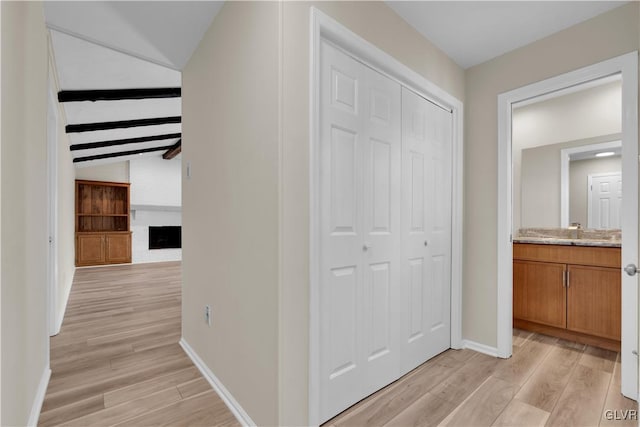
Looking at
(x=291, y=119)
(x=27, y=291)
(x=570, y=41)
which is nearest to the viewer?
(x=291, y=119)

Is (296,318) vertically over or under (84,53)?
under

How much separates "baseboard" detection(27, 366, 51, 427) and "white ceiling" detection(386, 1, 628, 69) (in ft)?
10.1

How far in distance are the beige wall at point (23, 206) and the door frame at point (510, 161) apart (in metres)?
2.95

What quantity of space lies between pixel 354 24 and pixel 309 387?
1.96m

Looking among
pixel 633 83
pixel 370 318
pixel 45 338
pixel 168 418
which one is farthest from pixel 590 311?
pixel 45 338

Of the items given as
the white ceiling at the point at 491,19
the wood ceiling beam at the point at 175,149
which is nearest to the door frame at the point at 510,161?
the white ceiling at the point at 491,19

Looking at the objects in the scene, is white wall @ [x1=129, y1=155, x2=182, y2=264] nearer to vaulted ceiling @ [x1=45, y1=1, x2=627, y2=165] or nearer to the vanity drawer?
vaulted ceiling @ [x1=45, y1=1, x2=627, y2=165]

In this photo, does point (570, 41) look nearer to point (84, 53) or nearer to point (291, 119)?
point (291, 119)

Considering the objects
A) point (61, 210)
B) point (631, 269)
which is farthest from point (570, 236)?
point (61, 210)

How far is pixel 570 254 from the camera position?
2682 mm

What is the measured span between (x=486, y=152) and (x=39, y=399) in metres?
3.49

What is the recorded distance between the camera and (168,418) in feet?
5.25

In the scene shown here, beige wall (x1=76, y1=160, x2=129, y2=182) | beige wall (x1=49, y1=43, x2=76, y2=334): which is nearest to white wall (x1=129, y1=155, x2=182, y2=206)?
beige wall (x1=76, y1=160, x2=129, y2=182)

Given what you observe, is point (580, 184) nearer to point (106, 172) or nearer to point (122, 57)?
point (122, 57)
